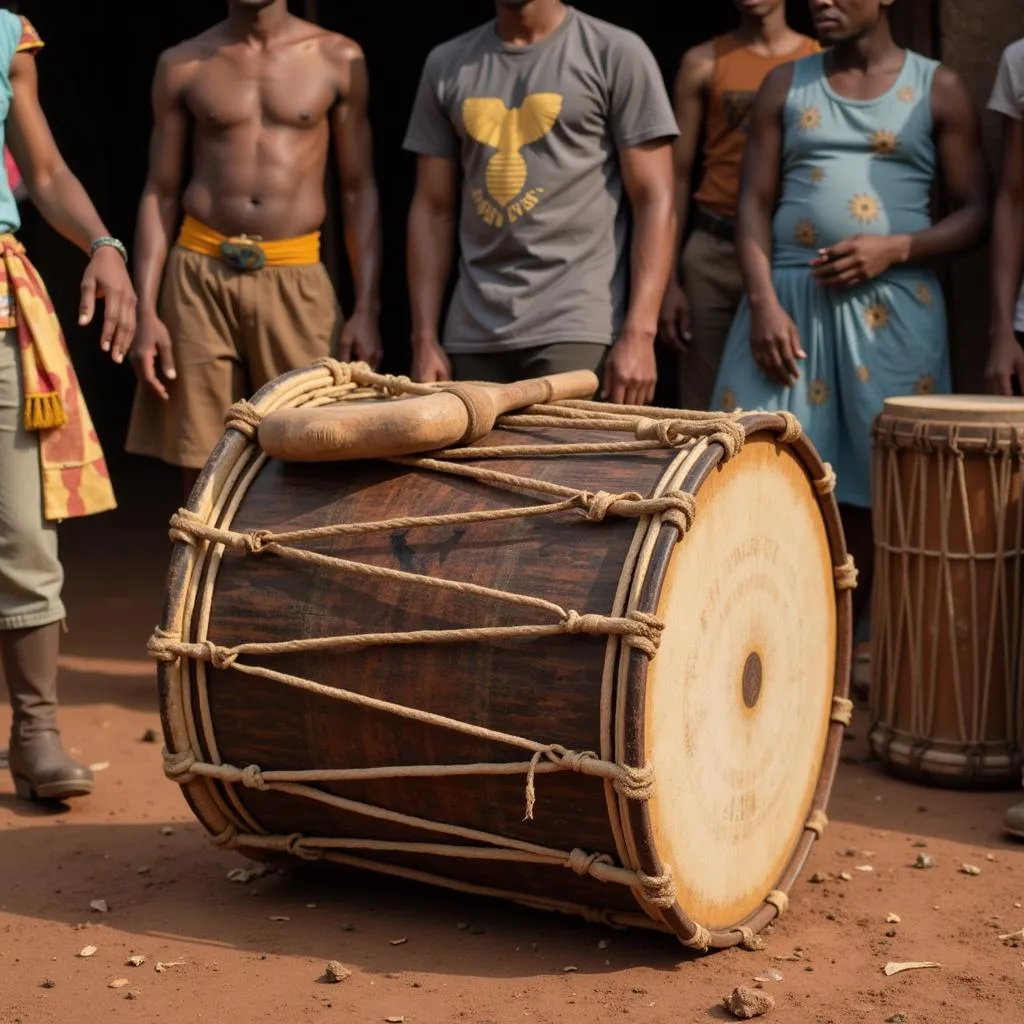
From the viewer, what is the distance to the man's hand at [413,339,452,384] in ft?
→ 15.0

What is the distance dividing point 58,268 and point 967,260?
440cm

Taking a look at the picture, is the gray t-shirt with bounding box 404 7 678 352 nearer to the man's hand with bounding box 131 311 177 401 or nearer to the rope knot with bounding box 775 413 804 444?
the man's hand with bounding box 131 311 177 401

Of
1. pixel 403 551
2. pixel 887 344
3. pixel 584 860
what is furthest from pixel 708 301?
Answer: pixel 584 860

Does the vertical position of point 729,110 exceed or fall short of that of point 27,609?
it exceeds it

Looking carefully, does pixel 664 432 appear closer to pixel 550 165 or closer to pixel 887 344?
pixel 550 165

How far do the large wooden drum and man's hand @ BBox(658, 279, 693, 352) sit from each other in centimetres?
158

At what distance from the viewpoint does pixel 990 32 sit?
5.00 metres

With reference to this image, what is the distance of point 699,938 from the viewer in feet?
9.71

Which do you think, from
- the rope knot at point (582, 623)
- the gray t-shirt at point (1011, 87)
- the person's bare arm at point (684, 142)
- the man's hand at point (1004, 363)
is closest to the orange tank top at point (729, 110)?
the person's bare arm at point (684, 142)

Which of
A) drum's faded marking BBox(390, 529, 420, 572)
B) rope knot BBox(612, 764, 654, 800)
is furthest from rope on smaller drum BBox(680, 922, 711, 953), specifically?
drum's faded marking BBox(390, 529, 420, 572)

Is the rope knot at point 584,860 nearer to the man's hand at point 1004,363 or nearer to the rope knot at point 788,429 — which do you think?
the rope knot at point 788,429

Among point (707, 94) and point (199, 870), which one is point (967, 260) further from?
point (199, 870)

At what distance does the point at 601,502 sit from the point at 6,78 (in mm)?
1891

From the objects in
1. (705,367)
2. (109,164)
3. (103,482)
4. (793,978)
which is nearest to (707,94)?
(705,367)
